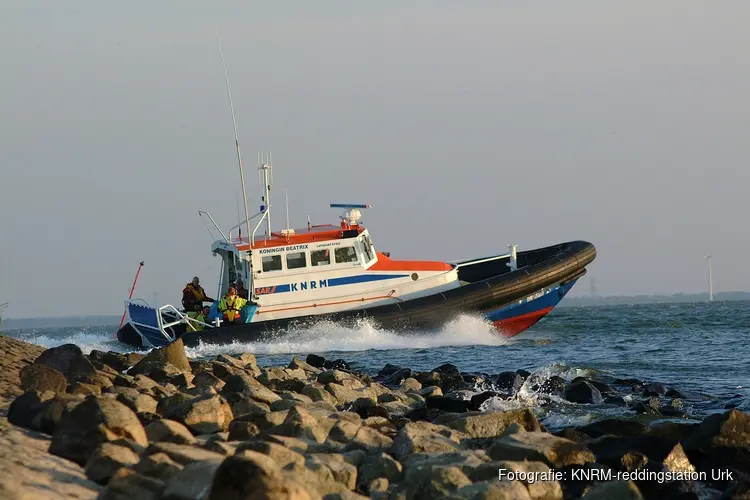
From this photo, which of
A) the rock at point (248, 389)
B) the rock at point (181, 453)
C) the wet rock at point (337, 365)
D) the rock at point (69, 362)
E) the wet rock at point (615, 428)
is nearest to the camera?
the rock at point (181, 453)

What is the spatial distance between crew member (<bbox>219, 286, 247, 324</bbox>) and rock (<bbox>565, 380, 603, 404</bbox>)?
813 centimetres

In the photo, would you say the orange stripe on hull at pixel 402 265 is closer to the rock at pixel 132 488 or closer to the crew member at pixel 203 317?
the crew member at pixel 203 317

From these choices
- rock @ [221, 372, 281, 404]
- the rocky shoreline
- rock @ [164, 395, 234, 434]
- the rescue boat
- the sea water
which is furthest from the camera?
the rescue boat

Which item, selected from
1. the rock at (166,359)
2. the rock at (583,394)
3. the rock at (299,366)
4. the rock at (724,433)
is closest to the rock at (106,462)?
the rock at (724,433)

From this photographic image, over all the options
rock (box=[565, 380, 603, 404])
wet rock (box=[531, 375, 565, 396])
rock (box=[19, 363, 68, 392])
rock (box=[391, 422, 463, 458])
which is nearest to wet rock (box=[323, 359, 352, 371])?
wet rock (box=[531, 375, 565, 396])

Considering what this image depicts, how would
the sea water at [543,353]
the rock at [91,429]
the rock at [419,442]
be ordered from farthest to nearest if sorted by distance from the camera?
1. the sea water at [543,353]
2. the rock at [419,442]
3. the rock at [91,429]

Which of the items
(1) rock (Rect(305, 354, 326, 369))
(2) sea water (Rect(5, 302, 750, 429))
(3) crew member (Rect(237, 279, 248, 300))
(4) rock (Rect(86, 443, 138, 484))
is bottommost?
(2) sea water (Rect(5, 302, 750, 429))

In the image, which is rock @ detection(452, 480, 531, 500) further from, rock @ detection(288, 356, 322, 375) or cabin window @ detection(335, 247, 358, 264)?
cabin window @ detection(335, 247, 358, 264)

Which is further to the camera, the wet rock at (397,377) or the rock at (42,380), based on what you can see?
the wet rock at (397,377)

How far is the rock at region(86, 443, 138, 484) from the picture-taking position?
17.0ft

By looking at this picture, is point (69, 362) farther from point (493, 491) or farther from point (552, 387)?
point (552, 387)

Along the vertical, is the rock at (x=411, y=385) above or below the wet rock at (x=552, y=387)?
above

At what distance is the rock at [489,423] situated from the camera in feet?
23.4

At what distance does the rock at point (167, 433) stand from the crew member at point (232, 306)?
37.8 ft
